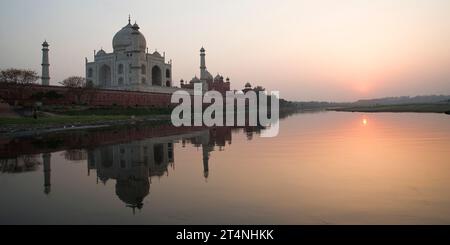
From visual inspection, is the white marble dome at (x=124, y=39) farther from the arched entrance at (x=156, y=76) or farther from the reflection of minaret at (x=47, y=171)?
the reflection of minaret at (x=47, y=171)

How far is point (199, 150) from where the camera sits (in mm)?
13977

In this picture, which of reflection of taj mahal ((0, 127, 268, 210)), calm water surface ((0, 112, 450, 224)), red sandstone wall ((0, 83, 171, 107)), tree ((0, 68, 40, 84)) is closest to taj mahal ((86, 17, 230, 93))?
red sandstone wall ((0, 83, 171, 107))

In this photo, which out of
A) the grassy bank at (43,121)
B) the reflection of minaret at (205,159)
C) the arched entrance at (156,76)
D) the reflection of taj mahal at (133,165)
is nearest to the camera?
the reflection of taj mahal at (133,165)

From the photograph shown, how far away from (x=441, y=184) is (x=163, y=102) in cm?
4724

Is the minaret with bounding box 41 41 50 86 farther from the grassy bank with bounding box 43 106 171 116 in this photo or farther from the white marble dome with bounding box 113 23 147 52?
the grassy bank with bounding box 43 106 171 116

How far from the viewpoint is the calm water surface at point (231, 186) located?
5.74 metres

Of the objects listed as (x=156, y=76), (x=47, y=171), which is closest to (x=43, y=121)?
(x=47, y=171)

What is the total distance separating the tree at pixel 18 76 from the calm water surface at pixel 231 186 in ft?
76.3

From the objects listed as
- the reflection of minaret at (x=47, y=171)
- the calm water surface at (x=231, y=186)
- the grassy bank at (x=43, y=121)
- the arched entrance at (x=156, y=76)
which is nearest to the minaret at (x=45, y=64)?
the arched entrance at (x=156, y=76)

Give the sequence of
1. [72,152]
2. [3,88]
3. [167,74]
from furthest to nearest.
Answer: [167,74] → [3,88] → [72,152]
